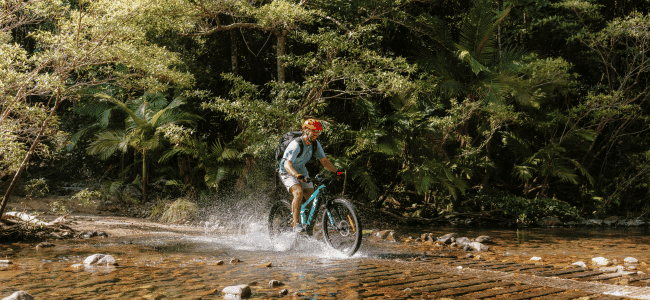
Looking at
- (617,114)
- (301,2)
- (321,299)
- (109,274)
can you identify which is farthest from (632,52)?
(109,274)

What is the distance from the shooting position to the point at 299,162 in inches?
276

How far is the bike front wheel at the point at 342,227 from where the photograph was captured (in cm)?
633

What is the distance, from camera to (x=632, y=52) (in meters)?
14.1

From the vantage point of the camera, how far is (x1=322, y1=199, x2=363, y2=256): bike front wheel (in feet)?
20.8

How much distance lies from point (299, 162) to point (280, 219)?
118 centimetres

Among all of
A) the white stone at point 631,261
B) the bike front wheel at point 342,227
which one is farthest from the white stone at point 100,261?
the white stone at point 631,261

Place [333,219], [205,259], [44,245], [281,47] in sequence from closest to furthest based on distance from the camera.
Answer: [205,259], [333,219], [44,245], [281,47]

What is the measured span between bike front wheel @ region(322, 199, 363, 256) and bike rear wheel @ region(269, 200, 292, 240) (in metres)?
0.85

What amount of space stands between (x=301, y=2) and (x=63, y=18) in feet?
20.3

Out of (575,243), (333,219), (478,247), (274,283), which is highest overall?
(333,219)

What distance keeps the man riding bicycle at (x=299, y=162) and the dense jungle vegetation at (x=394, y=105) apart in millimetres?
3363

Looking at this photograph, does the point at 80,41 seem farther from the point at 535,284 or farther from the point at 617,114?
the point at 617,114

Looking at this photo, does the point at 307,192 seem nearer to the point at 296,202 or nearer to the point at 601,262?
the point at 296,202

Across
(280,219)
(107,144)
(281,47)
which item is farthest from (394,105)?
(107,144)
